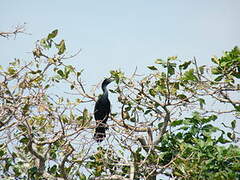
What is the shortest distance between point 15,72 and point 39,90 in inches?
13.6

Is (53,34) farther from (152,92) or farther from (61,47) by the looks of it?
(152,92)

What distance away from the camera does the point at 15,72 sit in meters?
6.07

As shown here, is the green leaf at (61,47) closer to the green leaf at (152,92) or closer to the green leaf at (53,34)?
the green leaf at (53,34)

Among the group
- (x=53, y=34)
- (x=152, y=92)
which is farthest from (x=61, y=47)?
(x=152, y=92)

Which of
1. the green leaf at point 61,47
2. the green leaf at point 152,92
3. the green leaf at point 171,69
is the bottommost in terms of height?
the green leaf at point 152,92

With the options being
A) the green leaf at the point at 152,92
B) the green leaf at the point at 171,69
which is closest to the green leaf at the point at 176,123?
the green leaf at the point at 152,92

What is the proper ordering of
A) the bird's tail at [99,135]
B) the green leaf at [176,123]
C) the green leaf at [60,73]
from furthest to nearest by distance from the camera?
the green leaf at [60,73] < the green leaf at [176,123] < the bird's tail at [99,135]

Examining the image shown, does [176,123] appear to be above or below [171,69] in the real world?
below

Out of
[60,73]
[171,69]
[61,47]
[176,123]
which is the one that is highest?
[61,47]

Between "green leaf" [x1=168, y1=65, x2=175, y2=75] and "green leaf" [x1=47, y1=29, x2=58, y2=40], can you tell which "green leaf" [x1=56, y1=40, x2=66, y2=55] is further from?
"green leaf" [x1=168, y1=65, x2=175, y2=75]

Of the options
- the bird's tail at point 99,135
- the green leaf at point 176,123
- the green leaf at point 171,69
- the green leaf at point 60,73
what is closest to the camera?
the bird's tail at point 99,135

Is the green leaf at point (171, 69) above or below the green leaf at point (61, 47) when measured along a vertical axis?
below

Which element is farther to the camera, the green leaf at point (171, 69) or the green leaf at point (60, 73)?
the green leaf at point (60, 73)

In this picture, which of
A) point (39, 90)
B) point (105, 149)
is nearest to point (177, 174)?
point (105, 149)
